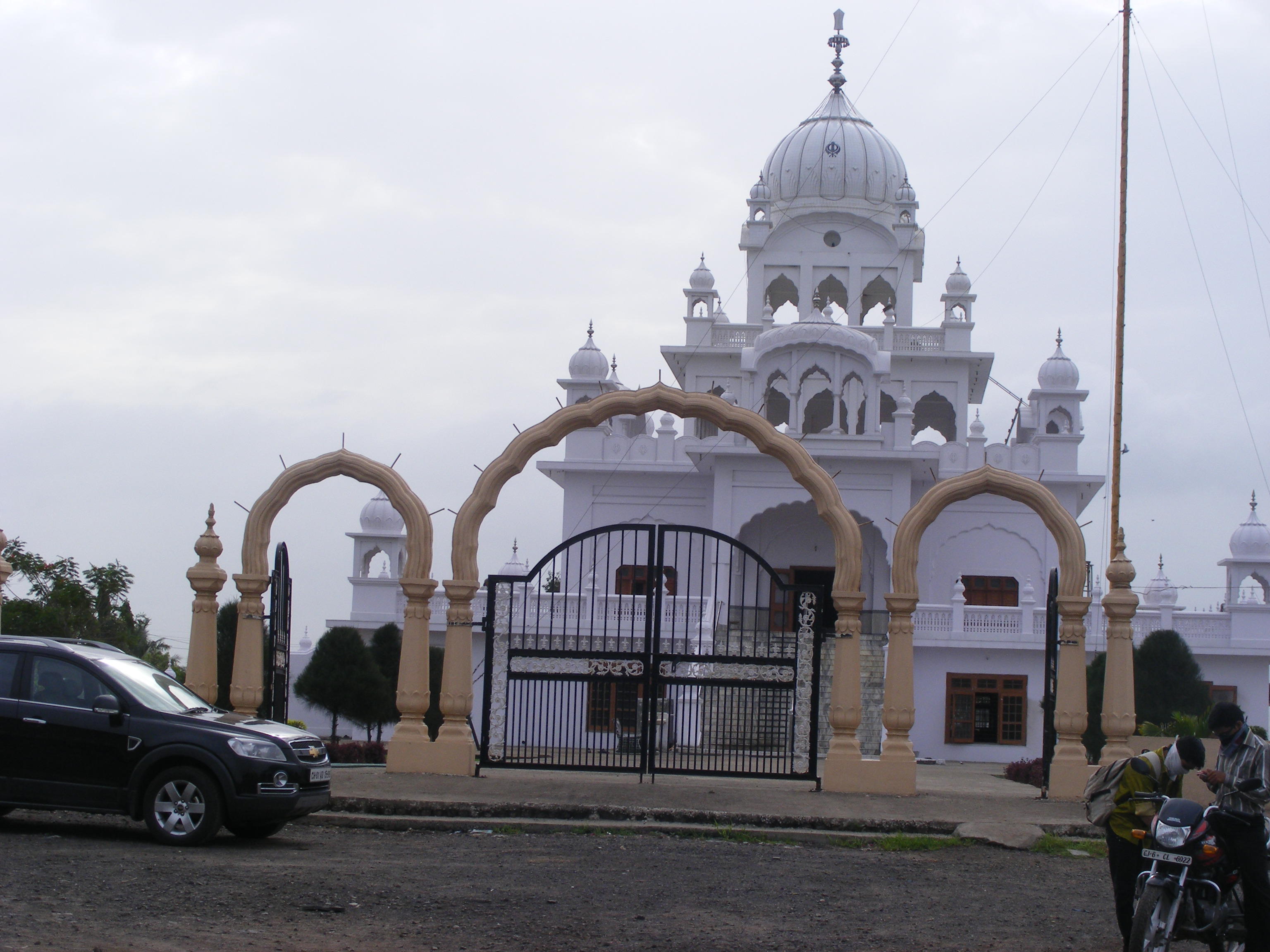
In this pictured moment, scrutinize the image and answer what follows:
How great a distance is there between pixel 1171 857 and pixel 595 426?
9.15m

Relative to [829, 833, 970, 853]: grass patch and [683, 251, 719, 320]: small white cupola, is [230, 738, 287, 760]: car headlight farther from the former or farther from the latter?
[683, 251, 719, 320]: small white cupola

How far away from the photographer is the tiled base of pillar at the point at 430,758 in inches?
571

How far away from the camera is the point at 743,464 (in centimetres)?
2839

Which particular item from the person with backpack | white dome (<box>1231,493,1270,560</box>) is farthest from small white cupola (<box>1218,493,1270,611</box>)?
the person with backpack

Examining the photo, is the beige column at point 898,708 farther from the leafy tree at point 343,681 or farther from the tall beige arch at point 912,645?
the leafy tree at point 343,681

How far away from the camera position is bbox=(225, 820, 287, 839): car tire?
10227mm

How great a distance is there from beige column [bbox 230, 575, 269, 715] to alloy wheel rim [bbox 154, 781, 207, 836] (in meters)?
4.91

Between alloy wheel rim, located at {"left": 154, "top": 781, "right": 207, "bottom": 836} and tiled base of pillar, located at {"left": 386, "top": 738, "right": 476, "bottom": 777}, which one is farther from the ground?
alloy wheel rim, located at {"left": 154, "top": 781, "right": 207, "bottom": 836}

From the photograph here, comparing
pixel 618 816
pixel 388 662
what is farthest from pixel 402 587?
pixel 388 662

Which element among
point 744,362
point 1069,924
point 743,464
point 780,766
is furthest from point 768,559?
point 1069,924

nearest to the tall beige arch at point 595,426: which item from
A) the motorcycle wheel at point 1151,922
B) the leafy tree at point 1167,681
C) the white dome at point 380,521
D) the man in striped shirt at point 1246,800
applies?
the man in striped shirt at point 1246,800

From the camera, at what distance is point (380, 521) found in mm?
29375

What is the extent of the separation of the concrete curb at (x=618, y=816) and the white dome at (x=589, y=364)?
19612mm

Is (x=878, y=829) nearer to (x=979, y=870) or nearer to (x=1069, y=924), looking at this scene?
(x=979, y=870)
